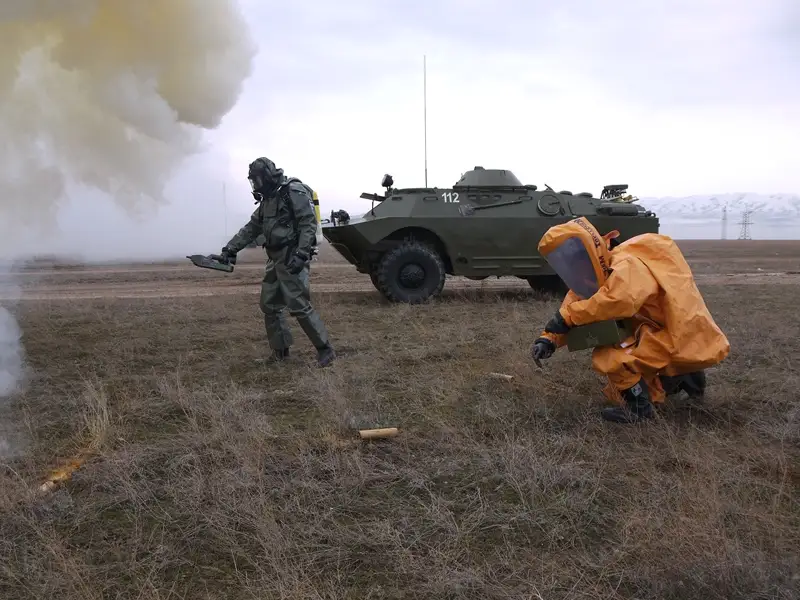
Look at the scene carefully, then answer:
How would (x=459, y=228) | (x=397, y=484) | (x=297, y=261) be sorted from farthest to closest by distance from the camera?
(x=459, y=228) < (x=297, y=261) < (x=397, y=484)

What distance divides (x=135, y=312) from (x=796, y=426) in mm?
8354

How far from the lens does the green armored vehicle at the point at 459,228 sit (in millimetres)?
10414

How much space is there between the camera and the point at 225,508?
2.97m

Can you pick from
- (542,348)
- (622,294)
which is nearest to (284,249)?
(542,348)

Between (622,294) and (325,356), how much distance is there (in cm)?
304

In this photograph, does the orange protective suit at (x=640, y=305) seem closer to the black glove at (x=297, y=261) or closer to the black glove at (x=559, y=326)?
the black glove at (x=559, y=326)

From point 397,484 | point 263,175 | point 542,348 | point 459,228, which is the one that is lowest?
point 397,484

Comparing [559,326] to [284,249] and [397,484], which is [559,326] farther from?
[284,249]

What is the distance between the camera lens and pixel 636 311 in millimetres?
3916

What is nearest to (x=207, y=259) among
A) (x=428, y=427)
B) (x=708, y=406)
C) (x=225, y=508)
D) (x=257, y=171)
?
(x=257, y=171)

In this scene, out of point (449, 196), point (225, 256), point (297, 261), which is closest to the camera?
point (297, 261)

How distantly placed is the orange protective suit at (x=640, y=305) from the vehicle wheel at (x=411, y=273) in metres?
6.10

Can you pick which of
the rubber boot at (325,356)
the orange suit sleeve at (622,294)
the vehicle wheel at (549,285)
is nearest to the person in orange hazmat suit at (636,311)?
the orange suit sleeve at (622,294)

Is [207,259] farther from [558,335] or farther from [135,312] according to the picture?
[135,312]
